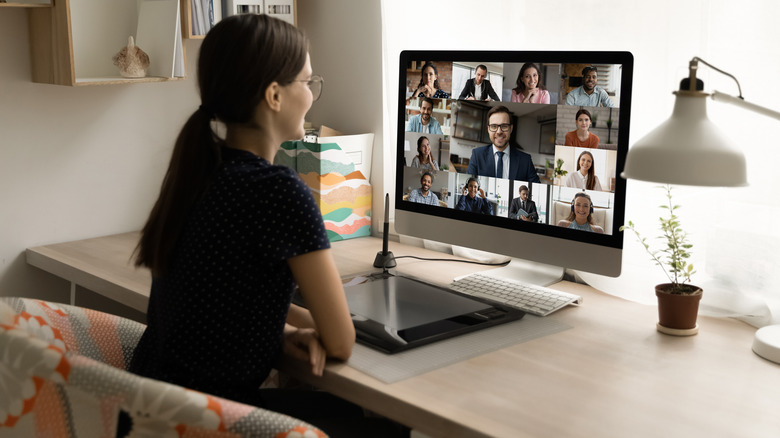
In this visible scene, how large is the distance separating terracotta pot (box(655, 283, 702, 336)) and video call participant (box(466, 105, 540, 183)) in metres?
0.37

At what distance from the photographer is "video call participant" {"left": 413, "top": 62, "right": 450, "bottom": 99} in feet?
6.07

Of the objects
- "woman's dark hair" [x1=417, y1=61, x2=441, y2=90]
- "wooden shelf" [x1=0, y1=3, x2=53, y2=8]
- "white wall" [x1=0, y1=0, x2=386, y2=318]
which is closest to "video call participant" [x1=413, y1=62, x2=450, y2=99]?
"woman's dark hair" [x1=417, y1=61, x2=441, y2=90]

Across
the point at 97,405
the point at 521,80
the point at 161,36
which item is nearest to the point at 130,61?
the point at 161,36

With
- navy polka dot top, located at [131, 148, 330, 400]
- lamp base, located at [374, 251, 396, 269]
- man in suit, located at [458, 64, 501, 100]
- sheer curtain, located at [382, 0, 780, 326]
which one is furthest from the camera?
lamp base, located at [374, 251, 396, 269]

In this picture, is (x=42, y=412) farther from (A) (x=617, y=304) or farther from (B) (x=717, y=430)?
(A) (x=617, y=304)

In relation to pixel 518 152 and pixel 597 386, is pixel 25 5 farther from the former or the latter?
pixel 597 386

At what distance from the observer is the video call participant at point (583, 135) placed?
1569 mm

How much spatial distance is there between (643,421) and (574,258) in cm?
55

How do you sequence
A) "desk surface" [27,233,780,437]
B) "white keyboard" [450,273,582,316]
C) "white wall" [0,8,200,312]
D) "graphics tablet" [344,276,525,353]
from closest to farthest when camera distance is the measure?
"desk surface" [27,233,780,437] < "graphics tablet" [344,276,525,353] < "white keyboard" [450,273,582,316] < "white wall" [0,8,200,312]

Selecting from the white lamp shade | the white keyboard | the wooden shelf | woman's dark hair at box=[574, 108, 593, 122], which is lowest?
the white keyboard

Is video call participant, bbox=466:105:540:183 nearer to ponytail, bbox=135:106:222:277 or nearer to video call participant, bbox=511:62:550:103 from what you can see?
video call participant, bbox=511:62:550:103

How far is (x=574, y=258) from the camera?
163cm

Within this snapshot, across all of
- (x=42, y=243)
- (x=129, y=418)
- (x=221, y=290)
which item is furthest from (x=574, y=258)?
(x=42, y=243)

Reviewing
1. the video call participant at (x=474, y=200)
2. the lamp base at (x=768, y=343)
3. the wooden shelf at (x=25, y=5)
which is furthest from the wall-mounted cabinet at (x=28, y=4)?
the lamp base at (x=768, y=343)
